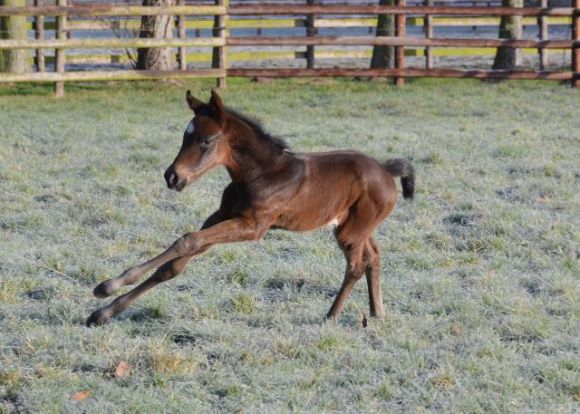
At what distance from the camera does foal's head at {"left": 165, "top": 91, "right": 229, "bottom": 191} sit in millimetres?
5832

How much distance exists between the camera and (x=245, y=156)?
6.06m

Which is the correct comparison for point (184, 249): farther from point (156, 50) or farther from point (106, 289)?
point (156, 50)

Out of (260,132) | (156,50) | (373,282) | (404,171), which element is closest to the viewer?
(260,132)

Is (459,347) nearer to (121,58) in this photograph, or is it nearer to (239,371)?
(239,371)

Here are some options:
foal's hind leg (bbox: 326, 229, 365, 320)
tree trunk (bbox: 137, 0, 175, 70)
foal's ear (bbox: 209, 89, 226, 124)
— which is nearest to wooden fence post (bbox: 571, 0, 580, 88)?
tree trunk (bbox: 137, 0, 175, 70)

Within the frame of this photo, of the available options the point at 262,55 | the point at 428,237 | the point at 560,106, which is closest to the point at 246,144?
the point at 428,237

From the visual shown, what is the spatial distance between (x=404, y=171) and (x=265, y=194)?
1.08 m

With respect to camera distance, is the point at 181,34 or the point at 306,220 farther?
the point at 181,34

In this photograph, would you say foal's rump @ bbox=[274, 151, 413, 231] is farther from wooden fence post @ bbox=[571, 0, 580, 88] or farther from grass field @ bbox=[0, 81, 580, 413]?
wooden fence post @ bbox=[571, 0, 580, 88]

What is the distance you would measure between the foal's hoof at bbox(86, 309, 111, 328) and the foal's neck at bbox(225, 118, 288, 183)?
1.05 m

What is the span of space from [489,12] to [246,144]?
14.0 metres

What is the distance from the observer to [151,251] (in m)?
8.05

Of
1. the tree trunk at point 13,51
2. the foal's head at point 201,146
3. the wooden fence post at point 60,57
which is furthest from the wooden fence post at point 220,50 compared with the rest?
the foal's head at point 201,146

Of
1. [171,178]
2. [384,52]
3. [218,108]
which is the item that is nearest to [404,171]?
[218,108]
